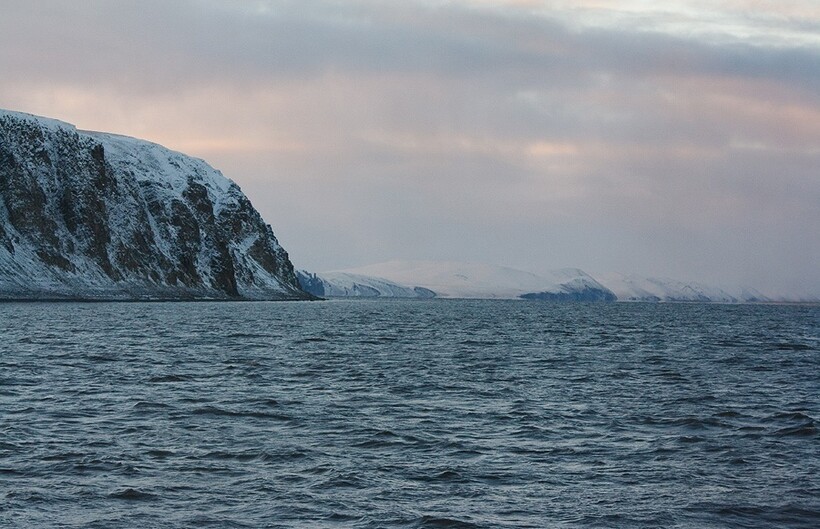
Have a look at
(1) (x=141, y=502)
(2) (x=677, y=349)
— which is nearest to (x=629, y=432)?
(1) (x=141, y=502)

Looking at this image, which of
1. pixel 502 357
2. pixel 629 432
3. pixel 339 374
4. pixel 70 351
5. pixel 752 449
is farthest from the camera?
pixel 502 357

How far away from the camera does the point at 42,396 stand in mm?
34781

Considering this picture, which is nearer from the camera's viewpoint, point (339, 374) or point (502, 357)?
point (339, 374)

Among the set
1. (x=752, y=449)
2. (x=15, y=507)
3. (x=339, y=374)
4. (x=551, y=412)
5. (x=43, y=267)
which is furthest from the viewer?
(x=43, y=267)

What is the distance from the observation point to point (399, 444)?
26734mm

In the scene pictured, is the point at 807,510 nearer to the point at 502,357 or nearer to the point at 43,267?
the point at 502,357

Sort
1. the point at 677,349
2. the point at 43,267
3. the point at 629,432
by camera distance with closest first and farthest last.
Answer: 1. the point at 629,432
2. the point at 677,349
3. the point at 43,267

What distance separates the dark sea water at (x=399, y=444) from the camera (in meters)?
19.6

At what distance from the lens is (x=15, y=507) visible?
62.5ft

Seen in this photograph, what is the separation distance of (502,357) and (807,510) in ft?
132

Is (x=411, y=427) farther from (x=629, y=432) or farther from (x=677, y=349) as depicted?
(x=677, y=349)

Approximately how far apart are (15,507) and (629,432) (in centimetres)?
1751

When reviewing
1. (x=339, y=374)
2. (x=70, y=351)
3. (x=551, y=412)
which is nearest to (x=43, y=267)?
(x=70, y=351)

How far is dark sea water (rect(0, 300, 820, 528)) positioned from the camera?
770 inches
